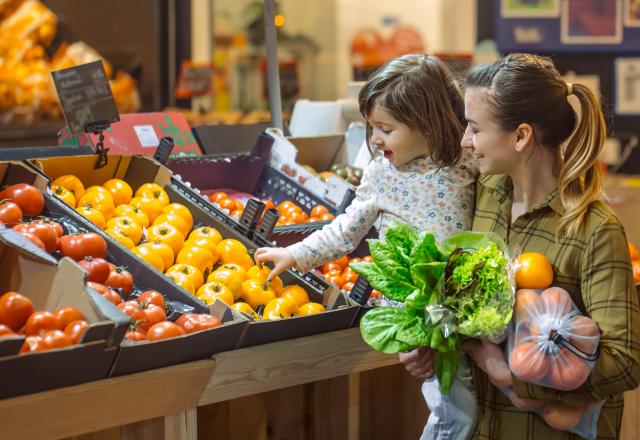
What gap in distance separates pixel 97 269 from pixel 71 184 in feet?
2.12

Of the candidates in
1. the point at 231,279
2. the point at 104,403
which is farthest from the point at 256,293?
the point at 104,403

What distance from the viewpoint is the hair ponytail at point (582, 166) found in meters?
1.98

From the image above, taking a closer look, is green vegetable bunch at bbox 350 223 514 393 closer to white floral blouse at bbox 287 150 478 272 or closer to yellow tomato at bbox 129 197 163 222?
white floral blouse at bbox 287 150 478 272

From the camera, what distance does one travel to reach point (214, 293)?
8.34 ft

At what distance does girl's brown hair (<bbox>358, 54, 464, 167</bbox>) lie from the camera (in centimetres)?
242

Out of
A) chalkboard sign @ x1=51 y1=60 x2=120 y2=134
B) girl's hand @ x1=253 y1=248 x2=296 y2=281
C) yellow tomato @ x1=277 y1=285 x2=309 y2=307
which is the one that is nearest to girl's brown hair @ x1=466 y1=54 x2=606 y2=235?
girl's hand @ x1=253 y1=248 x2=296 y2=281

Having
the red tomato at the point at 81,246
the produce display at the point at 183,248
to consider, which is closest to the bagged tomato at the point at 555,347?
the produce display at the point at 183,248

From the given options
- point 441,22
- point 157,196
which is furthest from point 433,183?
point 441,22

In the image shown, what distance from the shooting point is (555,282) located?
1994 mm

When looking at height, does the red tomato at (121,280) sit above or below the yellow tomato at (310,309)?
above

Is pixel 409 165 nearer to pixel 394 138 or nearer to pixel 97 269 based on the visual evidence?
pixel 394 138

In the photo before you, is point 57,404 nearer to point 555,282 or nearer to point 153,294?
point 153,294

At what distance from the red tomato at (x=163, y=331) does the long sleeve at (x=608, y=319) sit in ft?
2.54

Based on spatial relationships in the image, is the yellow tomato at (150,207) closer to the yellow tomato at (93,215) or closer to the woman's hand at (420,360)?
the yellow tomato at (93,215)
